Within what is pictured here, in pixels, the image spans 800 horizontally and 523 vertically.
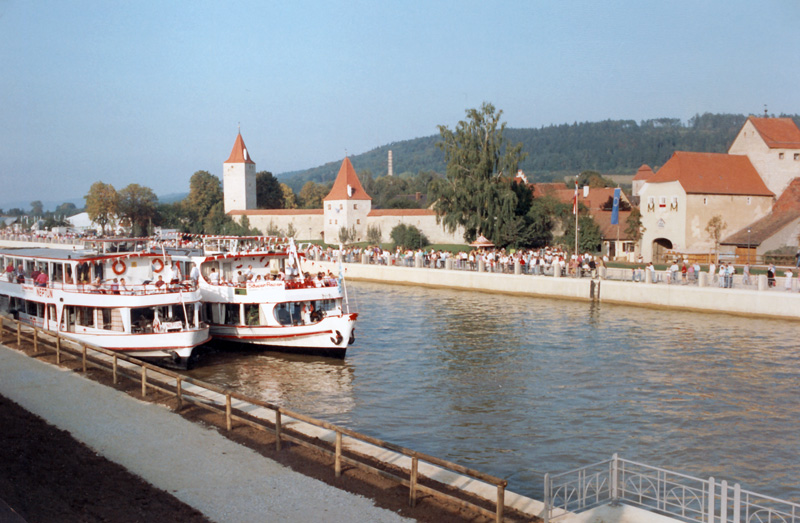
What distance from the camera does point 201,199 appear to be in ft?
383

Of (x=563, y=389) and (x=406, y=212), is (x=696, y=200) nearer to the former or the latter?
(x=406, y=212)

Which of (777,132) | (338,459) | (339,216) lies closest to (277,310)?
(338,459)

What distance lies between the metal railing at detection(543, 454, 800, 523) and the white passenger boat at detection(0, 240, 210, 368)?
49.7 feet

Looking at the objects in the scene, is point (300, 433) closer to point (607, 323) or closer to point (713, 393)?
point (713, 393)

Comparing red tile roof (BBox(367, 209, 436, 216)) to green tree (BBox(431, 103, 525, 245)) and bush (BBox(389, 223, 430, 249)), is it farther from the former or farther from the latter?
green tree (BBox(431, 103, 525, 245))

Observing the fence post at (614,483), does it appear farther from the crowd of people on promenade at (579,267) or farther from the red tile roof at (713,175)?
the red tile roof at (713,175)

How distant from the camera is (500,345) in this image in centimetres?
2933

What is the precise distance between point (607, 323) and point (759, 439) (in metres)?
17.0

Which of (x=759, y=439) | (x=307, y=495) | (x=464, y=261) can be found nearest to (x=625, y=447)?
(x=759, y=439)

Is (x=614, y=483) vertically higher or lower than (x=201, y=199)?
lower

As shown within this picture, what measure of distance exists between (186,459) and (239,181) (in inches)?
4099

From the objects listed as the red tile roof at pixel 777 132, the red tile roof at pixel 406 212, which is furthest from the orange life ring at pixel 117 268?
the red tile roof at pixel 406 212

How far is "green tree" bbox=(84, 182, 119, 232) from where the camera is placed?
10319 centimetres

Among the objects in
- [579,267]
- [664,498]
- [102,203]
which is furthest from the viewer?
[102,203]
